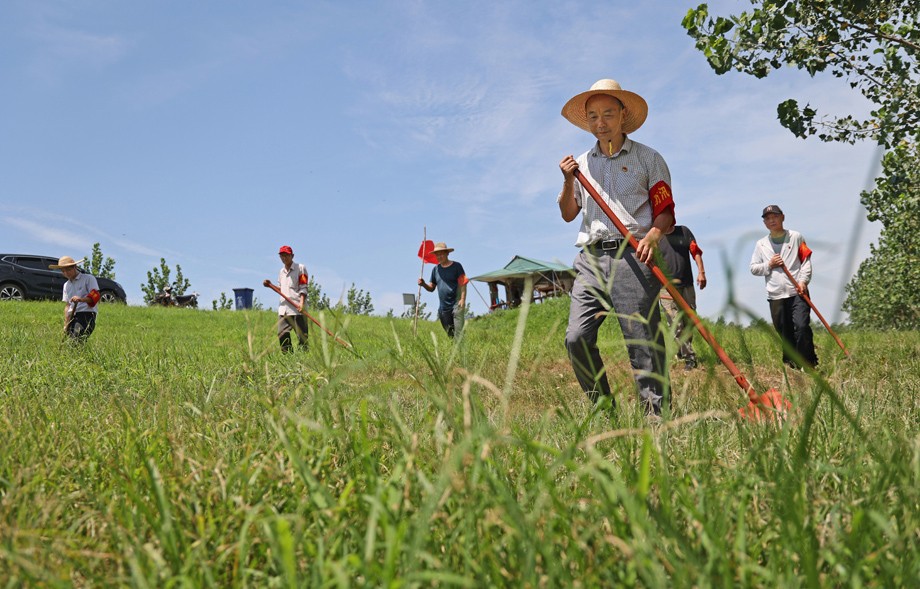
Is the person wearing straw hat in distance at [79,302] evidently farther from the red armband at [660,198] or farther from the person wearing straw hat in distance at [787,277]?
the person wearing straw hat in distance at [787,277]

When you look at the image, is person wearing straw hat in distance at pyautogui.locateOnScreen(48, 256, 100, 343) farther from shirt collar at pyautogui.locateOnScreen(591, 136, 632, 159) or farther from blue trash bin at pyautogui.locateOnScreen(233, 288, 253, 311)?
blue trash bin at pyautogui.locateOnScreen(233, 288, 253, 311)

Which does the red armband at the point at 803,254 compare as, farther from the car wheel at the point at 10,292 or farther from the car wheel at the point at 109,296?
the car wheel at the point at 109,296

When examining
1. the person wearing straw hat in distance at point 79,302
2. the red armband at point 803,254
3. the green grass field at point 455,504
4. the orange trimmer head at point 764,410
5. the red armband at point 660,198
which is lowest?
the green grass field at point 455,504

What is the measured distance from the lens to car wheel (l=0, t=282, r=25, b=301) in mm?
23672

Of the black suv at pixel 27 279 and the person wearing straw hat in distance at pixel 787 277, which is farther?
the black suv at pixel 27 279

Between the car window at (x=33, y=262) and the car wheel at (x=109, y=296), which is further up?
the car window at (x=33, y=262)

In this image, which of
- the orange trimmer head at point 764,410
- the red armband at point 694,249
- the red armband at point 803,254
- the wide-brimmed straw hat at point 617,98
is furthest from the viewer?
the red armband at point 694,249

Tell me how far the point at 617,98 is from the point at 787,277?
186 inches

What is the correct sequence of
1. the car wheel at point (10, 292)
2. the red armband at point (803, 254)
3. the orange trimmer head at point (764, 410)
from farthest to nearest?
the car wheel at point (10, 292) < the red armband at point (803, 254) < the orange trimmer head at point (764, 410)

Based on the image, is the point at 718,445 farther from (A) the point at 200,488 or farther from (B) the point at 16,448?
(B) the point at 16,448

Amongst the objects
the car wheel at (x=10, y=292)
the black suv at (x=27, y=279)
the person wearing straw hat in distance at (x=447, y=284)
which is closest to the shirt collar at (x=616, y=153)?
the person wearing straw hat in distance at (x=447, y=284)

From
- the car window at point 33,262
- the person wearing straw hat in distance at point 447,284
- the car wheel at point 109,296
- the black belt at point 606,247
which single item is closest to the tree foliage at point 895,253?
the black belt at point 606,247

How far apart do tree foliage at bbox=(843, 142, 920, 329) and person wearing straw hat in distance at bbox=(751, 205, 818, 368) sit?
1110mm

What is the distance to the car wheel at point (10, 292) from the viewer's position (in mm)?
23672
